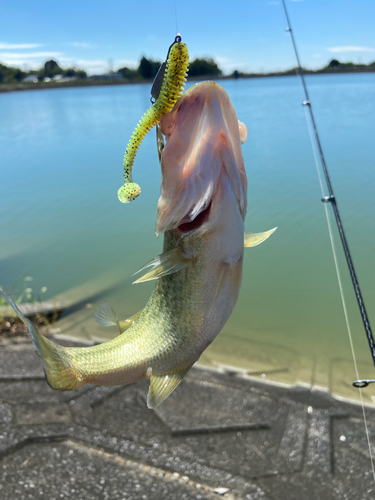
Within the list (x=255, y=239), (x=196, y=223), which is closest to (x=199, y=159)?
(x=196, y=223)

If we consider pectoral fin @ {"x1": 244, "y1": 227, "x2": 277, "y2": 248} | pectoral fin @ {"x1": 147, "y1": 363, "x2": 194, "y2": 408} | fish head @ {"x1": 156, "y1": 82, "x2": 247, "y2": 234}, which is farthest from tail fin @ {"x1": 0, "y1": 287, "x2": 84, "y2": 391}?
pectoral fin @ {"x1": 244, "y1": 227, "x2": 277, "y2": 248}

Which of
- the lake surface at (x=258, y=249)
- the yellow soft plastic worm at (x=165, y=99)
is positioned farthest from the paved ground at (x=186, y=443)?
the yellow soft plastic worm at (x=165, y=99)

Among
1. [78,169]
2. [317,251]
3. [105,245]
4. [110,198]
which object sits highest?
[78,169]

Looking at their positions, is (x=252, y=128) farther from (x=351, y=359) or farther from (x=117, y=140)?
(x=351, y=359)

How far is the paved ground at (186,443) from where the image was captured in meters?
3.45

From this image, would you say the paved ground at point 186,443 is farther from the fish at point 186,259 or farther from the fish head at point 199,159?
the fish head at point 199,159

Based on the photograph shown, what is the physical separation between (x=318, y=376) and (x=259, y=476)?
1.87 m

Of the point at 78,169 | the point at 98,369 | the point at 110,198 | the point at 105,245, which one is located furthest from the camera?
the point at 78,169

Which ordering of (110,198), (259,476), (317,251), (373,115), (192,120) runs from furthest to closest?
(373,115) → (110,198) → (317,251) → (259,476) → (192,120)

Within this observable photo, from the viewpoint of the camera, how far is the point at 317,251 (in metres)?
7.12

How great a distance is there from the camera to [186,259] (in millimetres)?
840

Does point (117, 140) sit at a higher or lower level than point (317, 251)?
higher

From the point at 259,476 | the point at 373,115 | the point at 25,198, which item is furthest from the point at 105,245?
the point at 373,115

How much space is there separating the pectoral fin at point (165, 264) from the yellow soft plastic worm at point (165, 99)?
16cm
